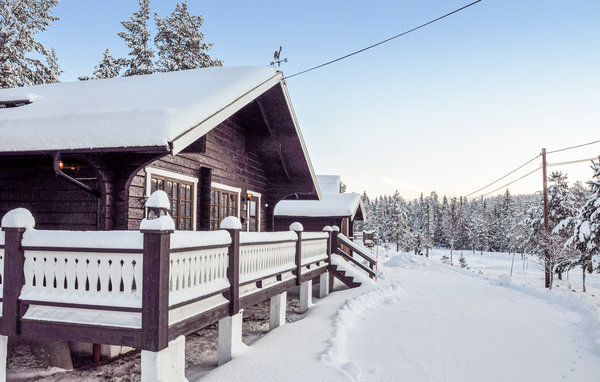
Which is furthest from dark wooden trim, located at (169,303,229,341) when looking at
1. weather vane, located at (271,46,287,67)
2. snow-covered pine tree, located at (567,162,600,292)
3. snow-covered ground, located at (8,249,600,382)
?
snow-covered pine tree, located at (567,162,600,292)

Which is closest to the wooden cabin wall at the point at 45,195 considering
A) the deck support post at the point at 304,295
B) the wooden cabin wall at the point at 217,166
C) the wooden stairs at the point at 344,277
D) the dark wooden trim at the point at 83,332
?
the wooden cabin wall at the point at 217,166

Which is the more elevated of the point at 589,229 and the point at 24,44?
the point at 24,44

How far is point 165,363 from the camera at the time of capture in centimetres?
422

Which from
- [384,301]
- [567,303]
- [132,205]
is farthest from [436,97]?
[132,205]

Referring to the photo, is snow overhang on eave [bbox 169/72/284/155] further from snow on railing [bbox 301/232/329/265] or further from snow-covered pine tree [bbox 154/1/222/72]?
snow-covered pine tree [bbox 154/1/222/72]

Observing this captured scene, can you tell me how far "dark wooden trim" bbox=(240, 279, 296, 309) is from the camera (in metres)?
6.30

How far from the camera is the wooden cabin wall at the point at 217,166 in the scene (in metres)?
7.18

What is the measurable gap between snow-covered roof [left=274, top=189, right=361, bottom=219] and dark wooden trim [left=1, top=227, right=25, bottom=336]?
60.9ft

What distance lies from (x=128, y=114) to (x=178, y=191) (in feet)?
9.48

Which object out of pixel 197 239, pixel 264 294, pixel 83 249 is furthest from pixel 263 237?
pixel 83 249

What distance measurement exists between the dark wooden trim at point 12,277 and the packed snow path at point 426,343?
2281 mm

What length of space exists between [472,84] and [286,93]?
48.9 ft

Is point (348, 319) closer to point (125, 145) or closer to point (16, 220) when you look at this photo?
point (125, 145)

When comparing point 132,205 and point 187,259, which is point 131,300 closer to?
point 187,259
